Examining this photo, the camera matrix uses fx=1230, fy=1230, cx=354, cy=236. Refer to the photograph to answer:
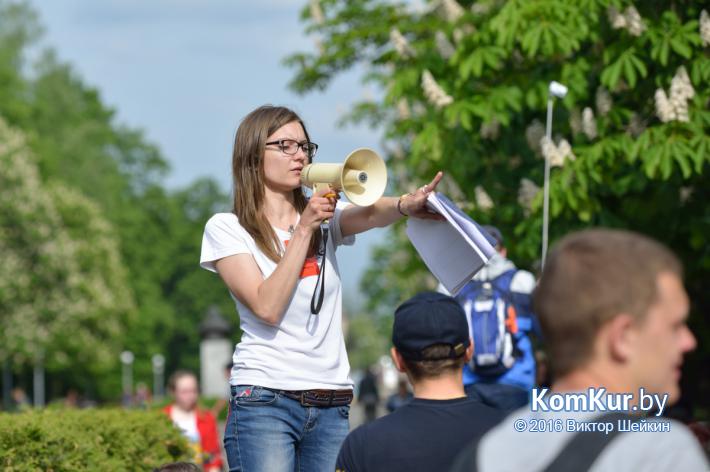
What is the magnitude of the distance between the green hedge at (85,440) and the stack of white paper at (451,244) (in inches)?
78.5

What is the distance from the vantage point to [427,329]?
13.1 feet

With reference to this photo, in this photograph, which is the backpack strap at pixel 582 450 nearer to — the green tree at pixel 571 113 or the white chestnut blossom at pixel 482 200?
the green tree at pixel 571 113

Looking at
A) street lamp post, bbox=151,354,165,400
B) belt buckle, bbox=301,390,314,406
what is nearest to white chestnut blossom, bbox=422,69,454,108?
belt buckle, bbox=301,390,314,406

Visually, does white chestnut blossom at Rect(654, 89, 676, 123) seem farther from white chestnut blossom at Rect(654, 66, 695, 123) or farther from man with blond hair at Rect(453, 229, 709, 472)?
man with blond hair at Rect(453, 229, 709, 472)

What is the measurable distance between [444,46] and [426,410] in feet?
25.3

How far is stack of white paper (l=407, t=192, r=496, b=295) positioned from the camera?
14.5 feet

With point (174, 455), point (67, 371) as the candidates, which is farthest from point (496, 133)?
point (67, 371)

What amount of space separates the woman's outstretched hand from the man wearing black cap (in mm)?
421

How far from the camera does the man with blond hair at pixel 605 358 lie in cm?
208

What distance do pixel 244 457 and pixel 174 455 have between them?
2819 millimetres

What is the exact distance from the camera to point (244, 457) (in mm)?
4375

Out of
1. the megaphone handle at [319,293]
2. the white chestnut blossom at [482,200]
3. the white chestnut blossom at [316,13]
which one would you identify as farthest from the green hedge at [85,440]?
the white chestnut blossom at [316,13]

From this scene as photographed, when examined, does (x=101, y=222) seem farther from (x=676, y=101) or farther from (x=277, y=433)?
(x=277, y=433)

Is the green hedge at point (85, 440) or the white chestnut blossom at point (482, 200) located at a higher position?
the white chestnut blossom at point (482, 200)
